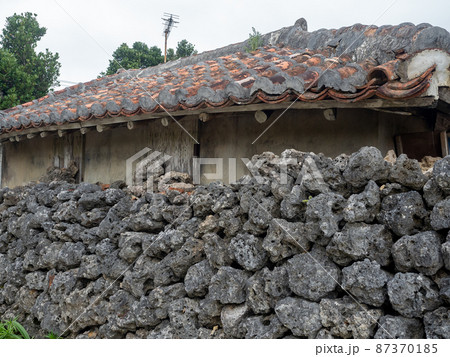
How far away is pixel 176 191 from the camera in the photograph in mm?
3873

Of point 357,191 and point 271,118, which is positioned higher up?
point 271,118

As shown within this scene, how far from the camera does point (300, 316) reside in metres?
2.66

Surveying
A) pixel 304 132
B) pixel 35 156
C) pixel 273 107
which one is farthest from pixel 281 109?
pixel 35 156

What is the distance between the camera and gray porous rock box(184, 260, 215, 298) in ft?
10.8

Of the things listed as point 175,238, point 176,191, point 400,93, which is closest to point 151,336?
point 175,238

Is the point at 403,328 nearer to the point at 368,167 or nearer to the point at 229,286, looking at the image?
the point at 368,167

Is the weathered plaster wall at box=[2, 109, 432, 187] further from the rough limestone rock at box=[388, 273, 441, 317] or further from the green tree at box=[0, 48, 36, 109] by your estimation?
the green tree at box=[0, 48, 36, 109]

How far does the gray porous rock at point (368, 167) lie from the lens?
264 centimetres

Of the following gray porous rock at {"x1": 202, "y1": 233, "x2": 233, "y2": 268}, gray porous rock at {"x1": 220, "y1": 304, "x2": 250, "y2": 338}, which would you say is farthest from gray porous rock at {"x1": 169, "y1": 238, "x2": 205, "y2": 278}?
gray porous rock at {"x1": 220, "y1": 304, "x2": 250, "y2": 338}

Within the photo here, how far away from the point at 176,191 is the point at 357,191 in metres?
1.74

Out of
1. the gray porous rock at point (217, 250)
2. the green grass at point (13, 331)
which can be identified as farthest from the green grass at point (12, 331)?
the gray porous rock at point (217, 250)
